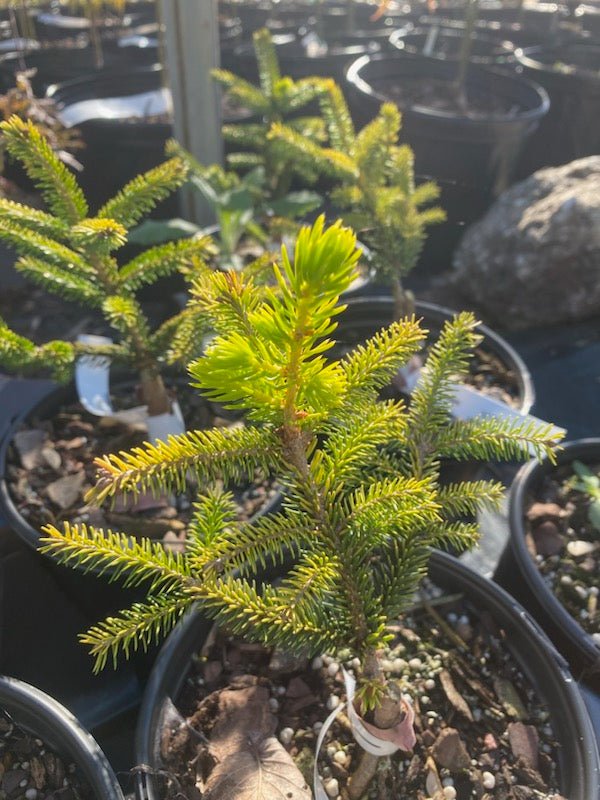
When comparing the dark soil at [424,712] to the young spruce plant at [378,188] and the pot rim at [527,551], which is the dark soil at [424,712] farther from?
the young spruce plant at [378,188]

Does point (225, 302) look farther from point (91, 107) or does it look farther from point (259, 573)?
point (91, 107)

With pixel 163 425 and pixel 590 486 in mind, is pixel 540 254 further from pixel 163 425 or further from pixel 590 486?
pixel 163 425

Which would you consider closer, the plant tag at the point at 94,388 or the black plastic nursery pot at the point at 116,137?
the plant tag at the point at 94,388

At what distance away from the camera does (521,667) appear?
128 cm

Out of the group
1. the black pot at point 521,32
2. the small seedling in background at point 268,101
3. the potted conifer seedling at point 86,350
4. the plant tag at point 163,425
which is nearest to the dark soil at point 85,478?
the potted conifer seedling at point 86,350

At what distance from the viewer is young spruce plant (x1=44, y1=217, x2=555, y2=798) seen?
698 mm

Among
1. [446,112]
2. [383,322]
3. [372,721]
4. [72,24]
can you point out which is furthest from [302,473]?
[72,24]

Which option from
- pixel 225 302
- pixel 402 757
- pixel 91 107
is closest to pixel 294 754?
pixel 402 757

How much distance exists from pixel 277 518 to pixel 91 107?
11.6 feet

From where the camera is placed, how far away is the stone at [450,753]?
3.77 feet

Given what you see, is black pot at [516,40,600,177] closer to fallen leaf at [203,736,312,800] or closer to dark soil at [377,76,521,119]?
dark soil at [377,76,521,119]

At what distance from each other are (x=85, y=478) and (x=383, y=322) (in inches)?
47.2

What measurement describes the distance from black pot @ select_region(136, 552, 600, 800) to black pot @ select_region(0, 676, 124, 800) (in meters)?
0.06

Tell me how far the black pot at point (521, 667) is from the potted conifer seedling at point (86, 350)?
41cm
